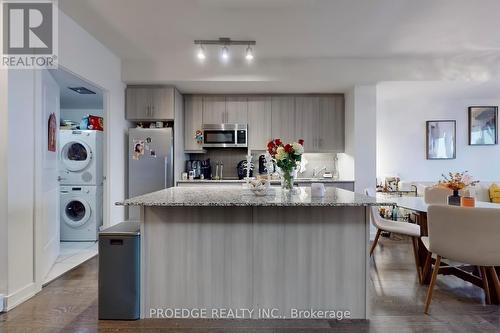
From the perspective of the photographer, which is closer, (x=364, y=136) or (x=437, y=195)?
(x=437, y=195)

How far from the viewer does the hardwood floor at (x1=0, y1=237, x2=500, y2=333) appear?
1976mm

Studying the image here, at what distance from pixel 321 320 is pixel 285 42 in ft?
9.49

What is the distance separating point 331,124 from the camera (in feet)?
15.0

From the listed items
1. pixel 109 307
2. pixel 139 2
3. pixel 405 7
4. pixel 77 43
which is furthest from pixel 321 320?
pixel 77 43

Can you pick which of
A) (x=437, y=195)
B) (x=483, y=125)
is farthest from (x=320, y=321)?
(x=483, y=125)

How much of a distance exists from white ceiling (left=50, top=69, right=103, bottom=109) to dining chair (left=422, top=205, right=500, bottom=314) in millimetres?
3644

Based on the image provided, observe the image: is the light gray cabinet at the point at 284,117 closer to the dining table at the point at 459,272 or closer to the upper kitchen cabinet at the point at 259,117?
the upper kitchen cabinet at the point at 259,117

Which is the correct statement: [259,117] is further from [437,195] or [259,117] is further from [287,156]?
[437,195]

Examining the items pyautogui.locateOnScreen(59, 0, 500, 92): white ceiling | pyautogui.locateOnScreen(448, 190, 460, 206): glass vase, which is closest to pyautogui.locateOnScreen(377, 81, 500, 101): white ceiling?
pyautogui.locateOnScreen(59, 0, 500, 92): white ceiling

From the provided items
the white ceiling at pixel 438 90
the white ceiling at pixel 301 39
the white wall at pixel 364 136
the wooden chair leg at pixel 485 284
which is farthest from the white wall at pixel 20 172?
the white ceiling at pixel 438 90

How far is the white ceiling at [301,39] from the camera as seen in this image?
8.58 ft

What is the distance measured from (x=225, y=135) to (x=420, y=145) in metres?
3.51

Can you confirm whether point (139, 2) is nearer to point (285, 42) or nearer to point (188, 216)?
point (285, 42)

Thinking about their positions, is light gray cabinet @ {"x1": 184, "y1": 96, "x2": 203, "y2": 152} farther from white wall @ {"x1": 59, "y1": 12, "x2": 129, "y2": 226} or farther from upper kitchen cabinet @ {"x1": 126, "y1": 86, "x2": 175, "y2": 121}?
white wall @ {"x1": 59, "y1": 12, "x2": 129, "y2": 226}
